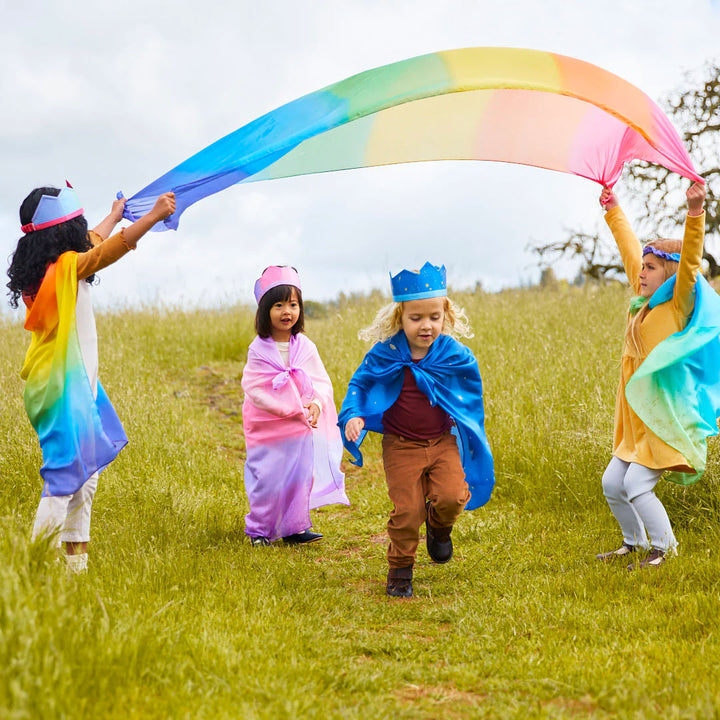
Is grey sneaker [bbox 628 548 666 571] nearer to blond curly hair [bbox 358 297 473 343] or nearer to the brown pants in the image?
the brown pants

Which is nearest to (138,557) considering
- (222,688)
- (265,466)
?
(265,466)

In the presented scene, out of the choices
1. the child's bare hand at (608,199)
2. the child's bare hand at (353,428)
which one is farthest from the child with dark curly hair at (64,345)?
the child's bare hand at (608,199)

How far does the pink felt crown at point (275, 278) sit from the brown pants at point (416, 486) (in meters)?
1.69

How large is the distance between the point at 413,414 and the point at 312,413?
1.20 metres

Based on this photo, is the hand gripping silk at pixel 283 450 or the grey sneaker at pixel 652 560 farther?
the hand gripping silk at pixel 283 450

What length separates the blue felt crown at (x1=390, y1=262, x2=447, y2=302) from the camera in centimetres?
504

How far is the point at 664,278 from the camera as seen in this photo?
5410 mm

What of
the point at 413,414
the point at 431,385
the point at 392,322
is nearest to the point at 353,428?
the point at 413,414

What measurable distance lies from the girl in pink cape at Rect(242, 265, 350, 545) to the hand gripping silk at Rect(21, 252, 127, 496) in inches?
65.4

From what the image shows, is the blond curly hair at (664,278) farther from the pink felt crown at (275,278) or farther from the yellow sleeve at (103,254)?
the yellow sleeve at (103,254)

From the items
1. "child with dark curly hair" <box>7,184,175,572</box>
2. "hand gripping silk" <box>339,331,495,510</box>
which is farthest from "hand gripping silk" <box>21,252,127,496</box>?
"hand gripping silk" <box>339,331,495,510</box>

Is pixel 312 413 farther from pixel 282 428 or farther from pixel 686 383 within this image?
pixel 686 383

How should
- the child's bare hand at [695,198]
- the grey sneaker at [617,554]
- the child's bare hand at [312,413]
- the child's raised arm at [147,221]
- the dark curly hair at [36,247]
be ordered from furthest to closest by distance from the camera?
the child's bare hand at [312,413] → the grey sneaker at [617,554] → the child's bare hand at [695,198] → the dark curly hair at [36,247] → the child's raised arm at [147,221]

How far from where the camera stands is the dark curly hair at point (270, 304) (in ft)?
20.6
